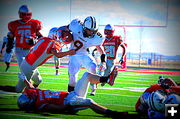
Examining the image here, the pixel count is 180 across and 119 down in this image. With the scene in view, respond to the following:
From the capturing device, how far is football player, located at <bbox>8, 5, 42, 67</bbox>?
662 centimetres

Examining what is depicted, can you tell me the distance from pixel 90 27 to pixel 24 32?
1.67 meters

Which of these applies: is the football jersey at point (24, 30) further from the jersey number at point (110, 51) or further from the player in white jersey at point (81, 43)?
the jersey number at point (110, 51)

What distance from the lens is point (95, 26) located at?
597 cm

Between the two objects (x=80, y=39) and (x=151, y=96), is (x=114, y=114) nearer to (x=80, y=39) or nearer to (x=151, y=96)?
(x=151, y=96)

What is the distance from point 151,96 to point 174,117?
1.39ft

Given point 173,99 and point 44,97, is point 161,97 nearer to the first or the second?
point 173,99

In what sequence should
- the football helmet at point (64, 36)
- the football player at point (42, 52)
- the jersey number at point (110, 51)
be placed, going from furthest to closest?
the jersey number at point (110, 51)
the football helmet at point (64, 36)
the football player at point (42, 52)

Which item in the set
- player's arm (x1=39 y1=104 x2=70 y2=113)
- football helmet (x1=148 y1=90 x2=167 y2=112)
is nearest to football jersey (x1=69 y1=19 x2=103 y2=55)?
player's arm (x1=39 y1=104 x2=70 y2=113)

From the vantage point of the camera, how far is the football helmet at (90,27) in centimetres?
592

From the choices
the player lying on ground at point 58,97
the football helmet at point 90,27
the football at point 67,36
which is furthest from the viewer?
the football helmet at point 90,27

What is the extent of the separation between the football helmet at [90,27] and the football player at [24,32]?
1251mm

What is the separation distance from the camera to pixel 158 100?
13.5ft

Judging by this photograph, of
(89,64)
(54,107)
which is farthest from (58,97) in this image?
(89,64)

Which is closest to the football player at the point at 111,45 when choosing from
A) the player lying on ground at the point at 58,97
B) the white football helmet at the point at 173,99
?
the player lying on ground at the point at 58,97
